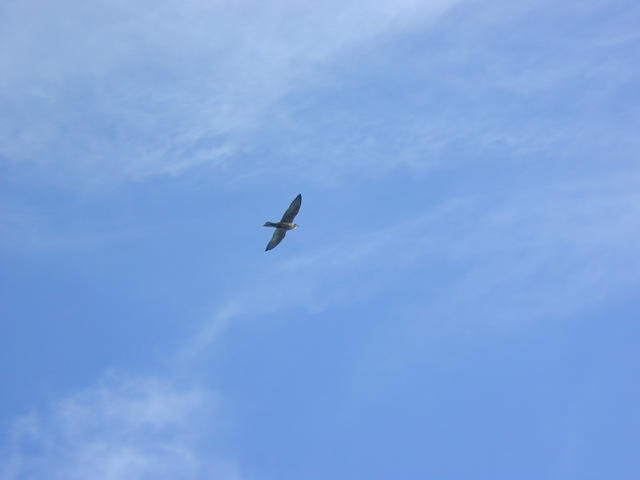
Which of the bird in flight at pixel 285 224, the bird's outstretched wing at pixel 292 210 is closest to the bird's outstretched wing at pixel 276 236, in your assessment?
the bird in flight at pixel 285 224

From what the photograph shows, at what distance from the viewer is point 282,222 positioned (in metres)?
78.7

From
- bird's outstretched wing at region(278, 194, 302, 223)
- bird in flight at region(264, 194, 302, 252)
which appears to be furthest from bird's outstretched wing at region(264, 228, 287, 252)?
bird's outstretched wing at region(278, 194, 302, 223)

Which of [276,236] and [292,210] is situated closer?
[292,210]

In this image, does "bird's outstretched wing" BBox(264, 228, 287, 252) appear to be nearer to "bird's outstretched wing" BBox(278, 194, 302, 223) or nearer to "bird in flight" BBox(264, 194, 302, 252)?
"bird in flight" BBox(264, 194, 302, 252)

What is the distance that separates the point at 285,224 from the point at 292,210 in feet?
4.58

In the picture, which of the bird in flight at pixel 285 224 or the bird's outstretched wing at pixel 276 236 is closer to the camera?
the bird in flight at pixel 285 224

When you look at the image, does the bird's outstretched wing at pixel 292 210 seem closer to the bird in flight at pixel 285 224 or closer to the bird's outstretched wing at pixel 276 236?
the bird in flight at pixel 285 224

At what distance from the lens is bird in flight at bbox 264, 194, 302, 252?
77875 mm

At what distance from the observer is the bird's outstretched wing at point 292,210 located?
3059 inches

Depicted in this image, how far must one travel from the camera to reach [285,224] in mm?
78625

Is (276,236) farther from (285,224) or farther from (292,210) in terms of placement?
(292,210)

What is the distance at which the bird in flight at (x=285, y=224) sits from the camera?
77.9 metres

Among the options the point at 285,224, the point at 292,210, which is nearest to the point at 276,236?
the point at 285,224

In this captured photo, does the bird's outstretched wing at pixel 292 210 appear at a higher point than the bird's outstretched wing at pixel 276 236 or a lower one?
higher
